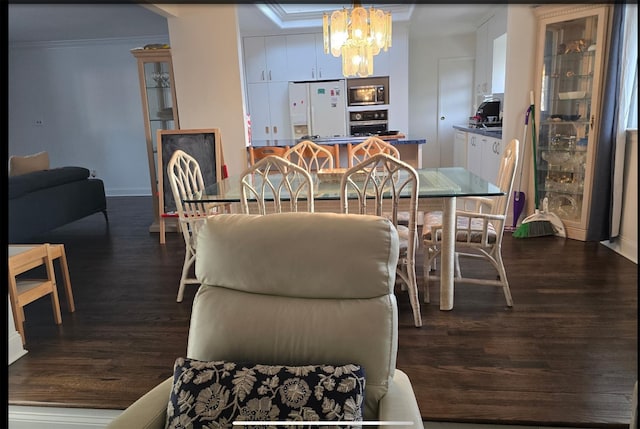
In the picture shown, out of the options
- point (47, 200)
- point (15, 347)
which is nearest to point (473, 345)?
point (15, 347)

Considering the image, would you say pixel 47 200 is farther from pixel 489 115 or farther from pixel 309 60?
pixel 489 115

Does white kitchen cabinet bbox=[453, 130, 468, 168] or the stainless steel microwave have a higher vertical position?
the stainless steel microwave

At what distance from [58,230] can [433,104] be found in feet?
18.7

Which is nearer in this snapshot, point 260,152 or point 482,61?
point 260,152

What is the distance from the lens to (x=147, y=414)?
1.19 metres

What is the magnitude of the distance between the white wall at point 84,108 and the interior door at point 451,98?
438cm

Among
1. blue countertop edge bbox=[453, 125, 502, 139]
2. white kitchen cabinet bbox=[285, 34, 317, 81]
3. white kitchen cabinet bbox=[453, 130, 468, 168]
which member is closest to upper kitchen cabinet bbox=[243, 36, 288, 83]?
white kitchen cabinet bbox=[285, 34, 317, 81]

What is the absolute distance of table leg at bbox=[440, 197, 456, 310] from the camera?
2492mm

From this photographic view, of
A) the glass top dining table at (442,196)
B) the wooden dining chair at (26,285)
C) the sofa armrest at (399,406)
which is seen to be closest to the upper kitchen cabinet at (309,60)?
the glass top dining table at (442,196)

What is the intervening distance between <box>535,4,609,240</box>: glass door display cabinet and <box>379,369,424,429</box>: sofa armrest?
3230 mm

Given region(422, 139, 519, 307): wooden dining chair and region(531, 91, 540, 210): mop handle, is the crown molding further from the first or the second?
region(422, 139, 519, 307): wooden dining chair

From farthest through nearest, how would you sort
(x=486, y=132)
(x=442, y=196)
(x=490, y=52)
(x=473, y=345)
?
(x=490, y=52), (x=486, y=132), (x=442, y=196), (x=473, y=345)

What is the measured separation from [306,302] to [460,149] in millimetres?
5885

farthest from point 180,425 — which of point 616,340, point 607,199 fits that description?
Result: point 607,199
